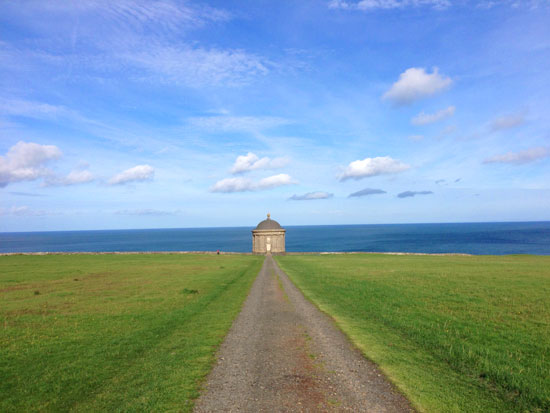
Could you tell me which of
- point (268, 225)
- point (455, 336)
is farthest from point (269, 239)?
point (455, 336)

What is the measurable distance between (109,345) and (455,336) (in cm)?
1283

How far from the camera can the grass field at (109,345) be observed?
7.89 meters

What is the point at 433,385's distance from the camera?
829 cm

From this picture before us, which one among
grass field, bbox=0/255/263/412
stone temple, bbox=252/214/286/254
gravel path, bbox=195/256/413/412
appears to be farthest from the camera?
stone temple, bbox=252/214/286/254

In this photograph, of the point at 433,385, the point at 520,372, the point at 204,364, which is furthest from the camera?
the point at 204,364

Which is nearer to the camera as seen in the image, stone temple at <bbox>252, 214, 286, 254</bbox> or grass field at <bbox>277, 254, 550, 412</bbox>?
grass field at <bbox>277, 254, 550, 412</bbox>

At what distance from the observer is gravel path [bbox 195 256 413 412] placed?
7.34m

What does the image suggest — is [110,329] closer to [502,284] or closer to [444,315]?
[444,315]

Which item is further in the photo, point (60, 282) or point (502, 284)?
point (60, 282)

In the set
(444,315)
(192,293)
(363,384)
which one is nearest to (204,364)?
(363,384)

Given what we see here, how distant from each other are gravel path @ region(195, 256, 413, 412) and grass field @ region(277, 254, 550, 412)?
790 millimetres

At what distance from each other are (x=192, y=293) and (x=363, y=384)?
16.1m

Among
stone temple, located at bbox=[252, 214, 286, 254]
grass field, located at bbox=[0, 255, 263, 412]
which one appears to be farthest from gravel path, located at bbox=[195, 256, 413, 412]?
stone temple, located at bbox=[252, 214, 286, 254]

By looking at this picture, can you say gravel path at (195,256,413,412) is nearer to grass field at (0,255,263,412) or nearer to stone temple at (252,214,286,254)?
grass field at (0,255,263,412)
